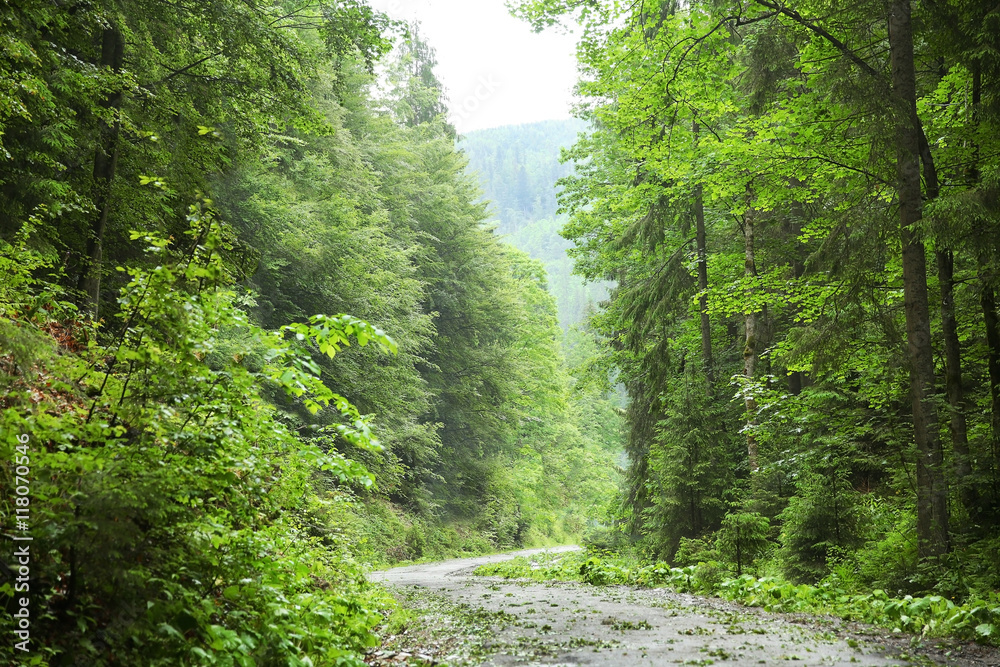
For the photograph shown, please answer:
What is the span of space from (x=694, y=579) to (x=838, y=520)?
209 centimetres

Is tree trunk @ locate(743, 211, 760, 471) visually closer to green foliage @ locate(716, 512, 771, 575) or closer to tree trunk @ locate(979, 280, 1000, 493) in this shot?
green foliage @ locate(716, 512, 771, 575)

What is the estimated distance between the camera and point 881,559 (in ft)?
25.8

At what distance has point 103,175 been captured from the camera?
8602 mm

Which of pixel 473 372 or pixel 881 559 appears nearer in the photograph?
pixel 881 559

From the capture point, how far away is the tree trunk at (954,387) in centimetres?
730

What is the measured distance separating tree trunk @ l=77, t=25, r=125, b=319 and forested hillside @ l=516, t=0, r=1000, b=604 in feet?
20.3

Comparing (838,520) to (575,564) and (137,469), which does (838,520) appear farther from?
(137,469)

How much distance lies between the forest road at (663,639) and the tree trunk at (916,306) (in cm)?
199

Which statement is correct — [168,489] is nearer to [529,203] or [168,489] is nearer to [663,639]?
[663,639]

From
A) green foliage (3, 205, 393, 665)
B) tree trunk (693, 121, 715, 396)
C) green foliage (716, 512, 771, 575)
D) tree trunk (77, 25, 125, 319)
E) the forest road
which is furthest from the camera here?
tree trunk (693, 121, 715, 396)

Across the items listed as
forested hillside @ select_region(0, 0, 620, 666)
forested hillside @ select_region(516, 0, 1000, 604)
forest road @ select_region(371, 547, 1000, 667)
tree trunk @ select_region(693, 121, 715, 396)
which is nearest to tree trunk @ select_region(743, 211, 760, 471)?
forested hillside @ select_region(516, 0, 1000, 604)

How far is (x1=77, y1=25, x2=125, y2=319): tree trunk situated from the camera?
26.9ft

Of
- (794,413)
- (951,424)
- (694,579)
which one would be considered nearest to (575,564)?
(694,579)

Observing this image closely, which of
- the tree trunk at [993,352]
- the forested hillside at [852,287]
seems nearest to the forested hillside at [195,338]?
the forested hillside at [852,287]
